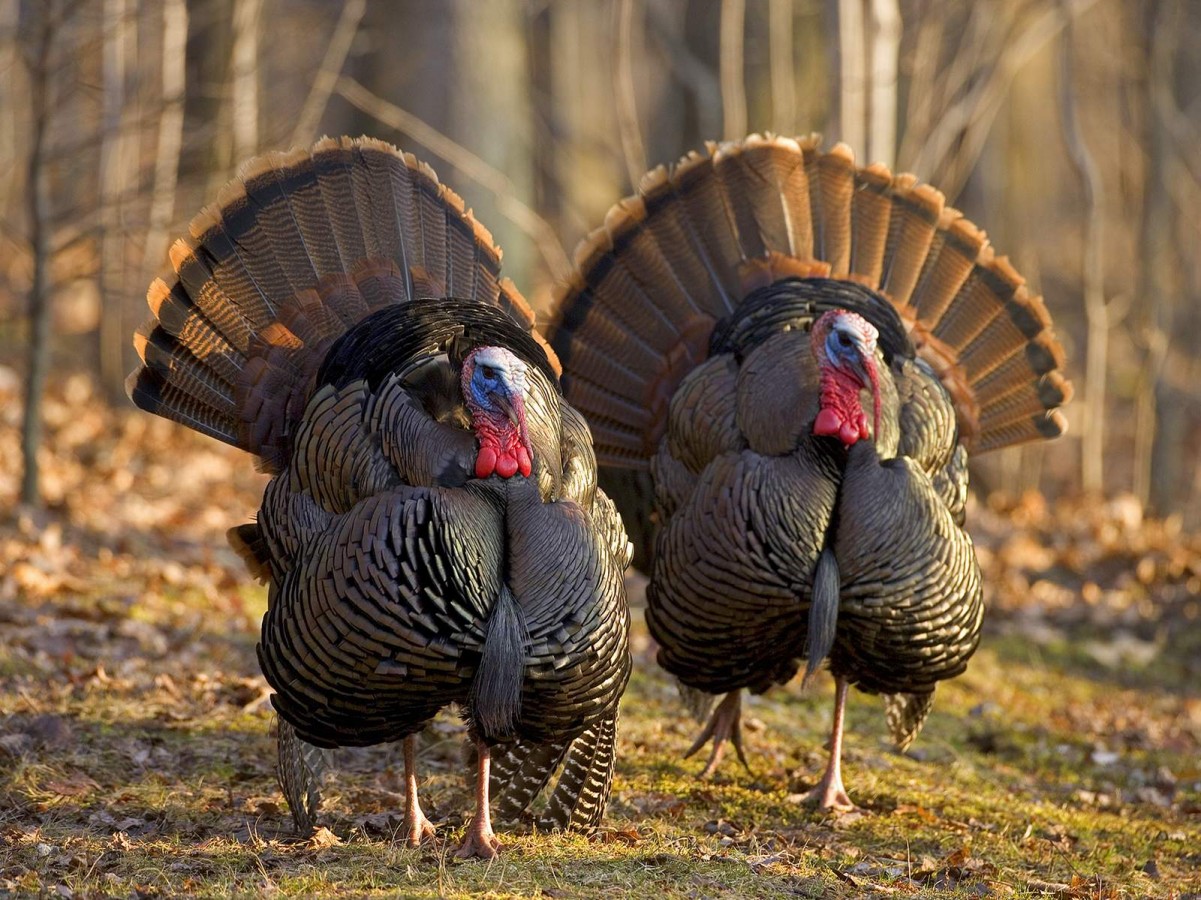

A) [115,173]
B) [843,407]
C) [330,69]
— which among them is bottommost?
[843,407]

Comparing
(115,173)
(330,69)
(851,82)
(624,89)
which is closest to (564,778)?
(851,82)

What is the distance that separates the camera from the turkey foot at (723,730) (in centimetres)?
593

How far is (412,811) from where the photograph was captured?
15.9 feet

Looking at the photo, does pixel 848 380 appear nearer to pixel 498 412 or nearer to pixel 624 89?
pixel 498 412

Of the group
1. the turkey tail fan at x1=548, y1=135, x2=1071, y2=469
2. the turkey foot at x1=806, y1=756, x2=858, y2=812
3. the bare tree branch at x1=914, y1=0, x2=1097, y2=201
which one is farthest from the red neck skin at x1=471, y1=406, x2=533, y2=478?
the bare tree branch at x1=914, y1=0, x2=1097, y2=201

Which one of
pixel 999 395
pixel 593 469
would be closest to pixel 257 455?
pixel 593 469

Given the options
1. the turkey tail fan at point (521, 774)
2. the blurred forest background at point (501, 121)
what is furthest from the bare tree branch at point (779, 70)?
the turkey tail fan at point (521, 774)

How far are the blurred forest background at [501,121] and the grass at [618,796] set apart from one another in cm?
239

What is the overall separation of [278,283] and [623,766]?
237 cm

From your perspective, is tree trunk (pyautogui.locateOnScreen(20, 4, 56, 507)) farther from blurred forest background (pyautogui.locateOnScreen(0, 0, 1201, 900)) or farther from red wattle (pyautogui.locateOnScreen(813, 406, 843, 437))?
red wattle (pyautogui.locateOnScreen(813, 406, 843, 437))

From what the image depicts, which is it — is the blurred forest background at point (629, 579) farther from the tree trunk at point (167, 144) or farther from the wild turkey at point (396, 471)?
the wild turkey at point (396, 471)

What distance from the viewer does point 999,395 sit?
20.9 ft

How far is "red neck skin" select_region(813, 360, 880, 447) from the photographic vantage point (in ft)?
17.1

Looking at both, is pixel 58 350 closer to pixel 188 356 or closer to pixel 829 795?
pixel 188 356
